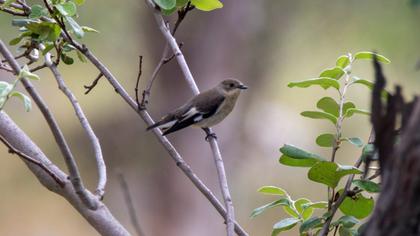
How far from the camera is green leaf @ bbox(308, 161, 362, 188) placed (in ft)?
4.07

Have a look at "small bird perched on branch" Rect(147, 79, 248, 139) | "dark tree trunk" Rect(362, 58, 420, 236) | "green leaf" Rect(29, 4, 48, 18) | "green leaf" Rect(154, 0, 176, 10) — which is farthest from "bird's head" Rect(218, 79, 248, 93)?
"dark tree trunk" Rect(362, 58, 420, 236)

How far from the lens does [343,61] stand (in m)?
1.55

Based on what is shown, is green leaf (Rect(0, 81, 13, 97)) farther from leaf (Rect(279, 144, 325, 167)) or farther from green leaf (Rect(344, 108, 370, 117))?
green leaf (Rect(344, 108, 370, 117))

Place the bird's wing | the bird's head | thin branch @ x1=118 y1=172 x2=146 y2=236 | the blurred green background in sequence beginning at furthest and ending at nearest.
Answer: the blurred green background, the bird's head, the bird's wing, thin branch @ x1=118 y1=172 x2=146 y2=236

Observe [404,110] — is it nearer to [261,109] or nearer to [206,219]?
[206,219]

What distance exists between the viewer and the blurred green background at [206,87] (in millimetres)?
7762

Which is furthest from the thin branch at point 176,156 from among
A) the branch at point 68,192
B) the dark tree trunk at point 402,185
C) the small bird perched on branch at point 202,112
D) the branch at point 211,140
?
the small bird perched on branch at point 202,112

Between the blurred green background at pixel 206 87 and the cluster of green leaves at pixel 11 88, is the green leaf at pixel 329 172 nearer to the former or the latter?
the cluster of green leaves at pixel 11 88

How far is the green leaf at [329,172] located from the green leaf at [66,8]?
0.63m

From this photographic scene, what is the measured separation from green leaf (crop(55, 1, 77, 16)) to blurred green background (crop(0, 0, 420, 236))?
5759mm

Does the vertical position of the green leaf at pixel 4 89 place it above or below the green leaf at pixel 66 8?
below

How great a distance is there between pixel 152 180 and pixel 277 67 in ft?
7.29

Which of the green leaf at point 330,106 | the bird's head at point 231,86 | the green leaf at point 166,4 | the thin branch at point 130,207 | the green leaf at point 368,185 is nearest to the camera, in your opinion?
the thin branch at point 130,207

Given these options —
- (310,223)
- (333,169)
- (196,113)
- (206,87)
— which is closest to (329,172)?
(333,169)
